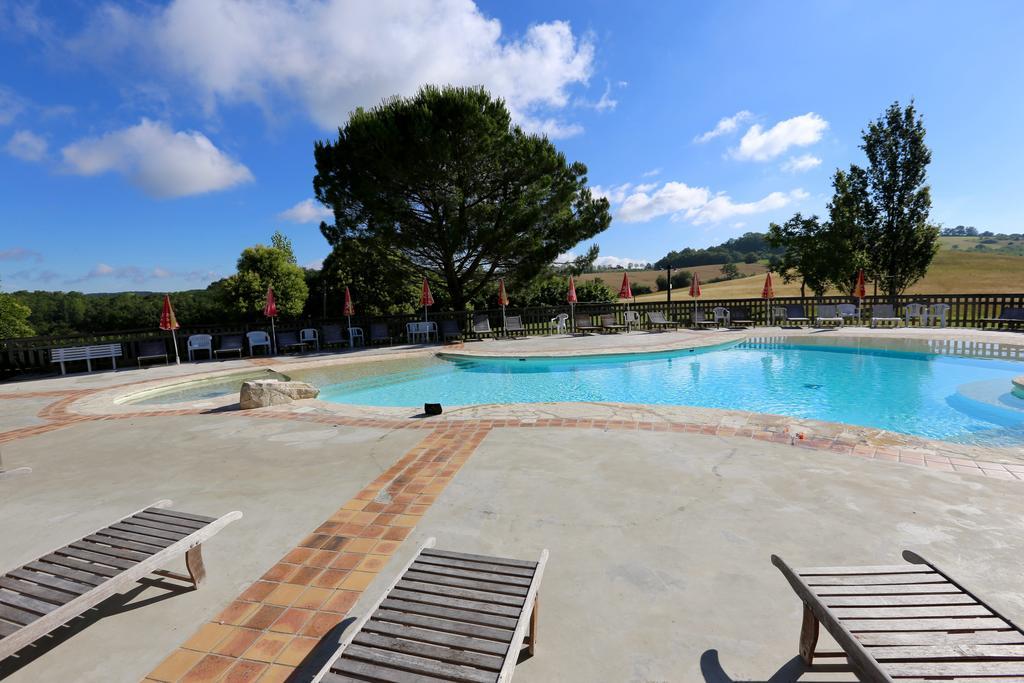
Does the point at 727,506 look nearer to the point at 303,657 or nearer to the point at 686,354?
the point at 303,657

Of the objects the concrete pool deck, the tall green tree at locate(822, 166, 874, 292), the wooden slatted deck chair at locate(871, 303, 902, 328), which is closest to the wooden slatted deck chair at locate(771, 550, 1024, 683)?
the concrete pool deck

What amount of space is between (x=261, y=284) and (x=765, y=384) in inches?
1255

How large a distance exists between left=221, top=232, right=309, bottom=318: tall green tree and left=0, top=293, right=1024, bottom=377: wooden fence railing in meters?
17.7

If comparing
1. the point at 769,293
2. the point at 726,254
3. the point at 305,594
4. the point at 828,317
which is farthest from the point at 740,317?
the point at 726,254

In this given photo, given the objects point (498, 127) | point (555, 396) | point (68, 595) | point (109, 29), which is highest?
point (498, 127)

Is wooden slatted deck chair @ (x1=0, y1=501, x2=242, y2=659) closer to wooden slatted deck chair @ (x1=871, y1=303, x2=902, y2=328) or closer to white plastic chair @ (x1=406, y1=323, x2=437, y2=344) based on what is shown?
white plastic chair @ (x1=406, y1=323, x2=437, y2=344)

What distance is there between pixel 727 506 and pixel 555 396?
5564mm

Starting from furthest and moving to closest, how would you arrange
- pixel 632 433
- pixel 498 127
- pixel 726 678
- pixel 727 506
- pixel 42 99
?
pixel 498 127 → pixel 42 99 → pixel 632 433 → pixel 727 506 → pixel 726 678

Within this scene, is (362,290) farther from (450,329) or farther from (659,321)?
(659,321)

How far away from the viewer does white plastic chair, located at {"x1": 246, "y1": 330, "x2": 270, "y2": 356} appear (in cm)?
1469

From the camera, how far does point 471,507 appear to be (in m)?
3.26

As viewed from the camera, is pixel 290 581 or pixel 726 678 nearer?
pixel 726 678

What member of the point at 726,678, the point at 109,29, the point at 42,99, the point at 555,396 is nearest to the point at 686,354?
the point at 555,396

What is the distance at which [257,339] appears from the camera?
1480 cm
